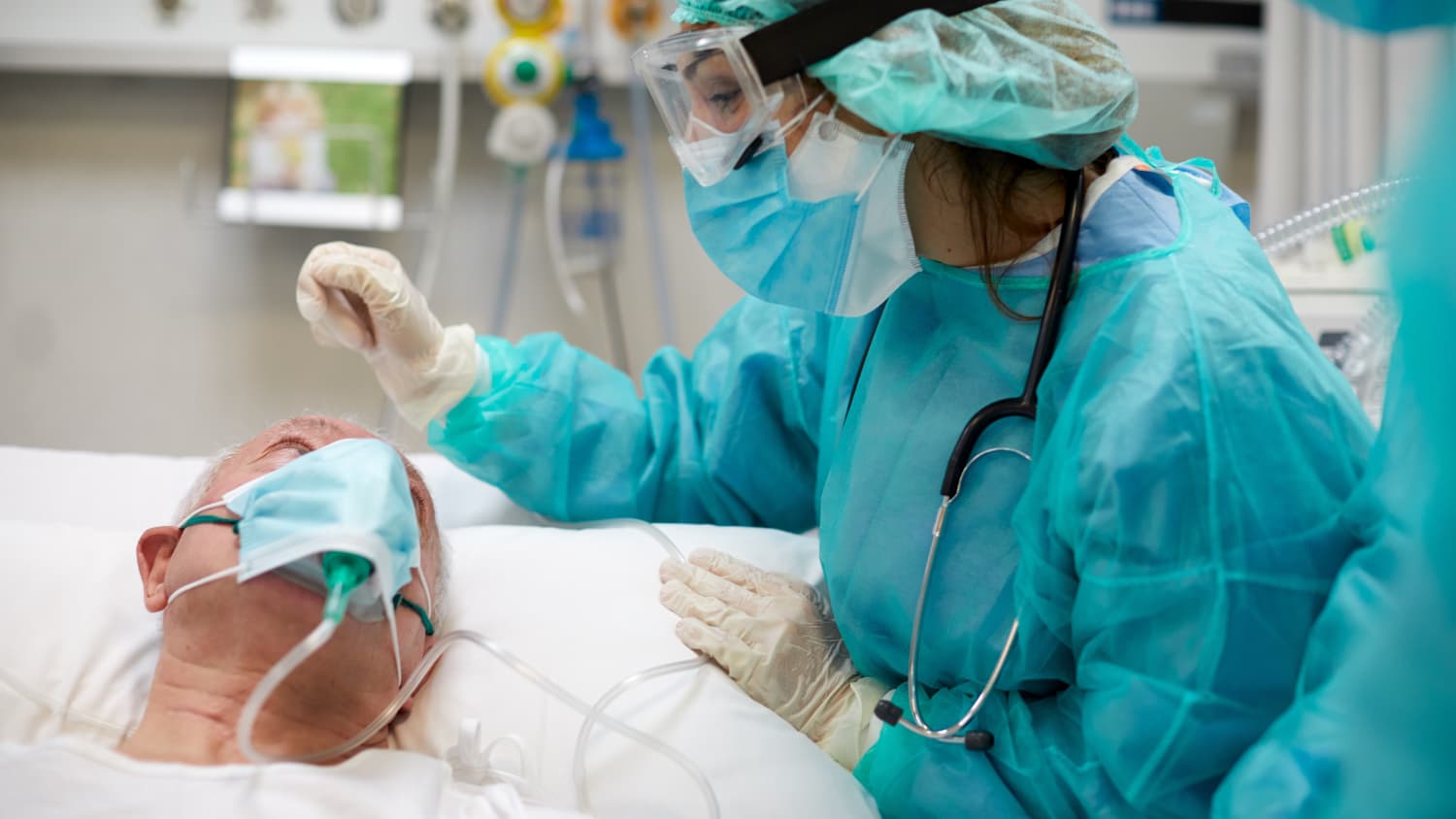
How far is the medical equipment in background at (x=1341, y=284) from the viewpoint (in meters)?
1.73

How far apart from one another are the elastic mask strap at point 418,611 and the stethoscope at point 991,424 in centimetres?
50

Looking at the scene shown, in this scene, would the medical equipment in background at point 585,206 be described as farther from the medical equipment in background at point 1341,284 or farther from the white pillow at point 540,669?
the medical equipment in background at point 1341,284

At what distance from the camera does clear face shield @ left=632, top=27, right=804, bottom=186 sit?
1.04m

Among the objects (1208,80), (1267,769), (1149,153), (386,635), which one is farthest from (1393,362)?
(1208,80)

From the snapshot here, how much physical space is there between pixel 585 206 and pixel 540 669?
1556 millimetres

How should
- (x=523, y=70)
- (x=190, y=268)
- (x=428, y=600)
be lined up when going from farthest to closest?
(x=190, y=268) → (x=523, y=70) → (x=428, y=600)

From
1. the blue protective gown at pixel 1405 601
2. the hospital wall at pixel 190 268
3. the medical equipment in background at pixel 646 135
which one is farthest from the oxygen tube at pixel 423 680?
the hospital wall at pixel 190 268

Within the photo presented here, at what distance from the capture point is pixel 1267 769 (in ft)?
2.80

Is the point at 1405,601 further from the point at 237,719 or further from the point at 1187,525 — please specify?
the point at 237,719

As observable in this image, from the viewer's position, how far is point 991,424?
111 centimetres

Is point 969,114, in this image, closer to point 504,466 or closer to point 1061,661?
point 1061,661

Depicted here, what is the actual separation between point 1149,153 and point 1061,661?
618 millimetres

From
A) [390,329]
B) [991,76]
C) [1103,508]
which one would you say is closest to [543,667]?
[390,329]

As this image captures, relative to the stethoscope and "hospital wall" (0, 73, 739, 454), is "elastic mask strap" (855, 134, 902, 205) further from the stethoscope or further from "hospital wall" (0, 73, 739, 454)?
"hospital wall" (0, 73, 739, 454)
